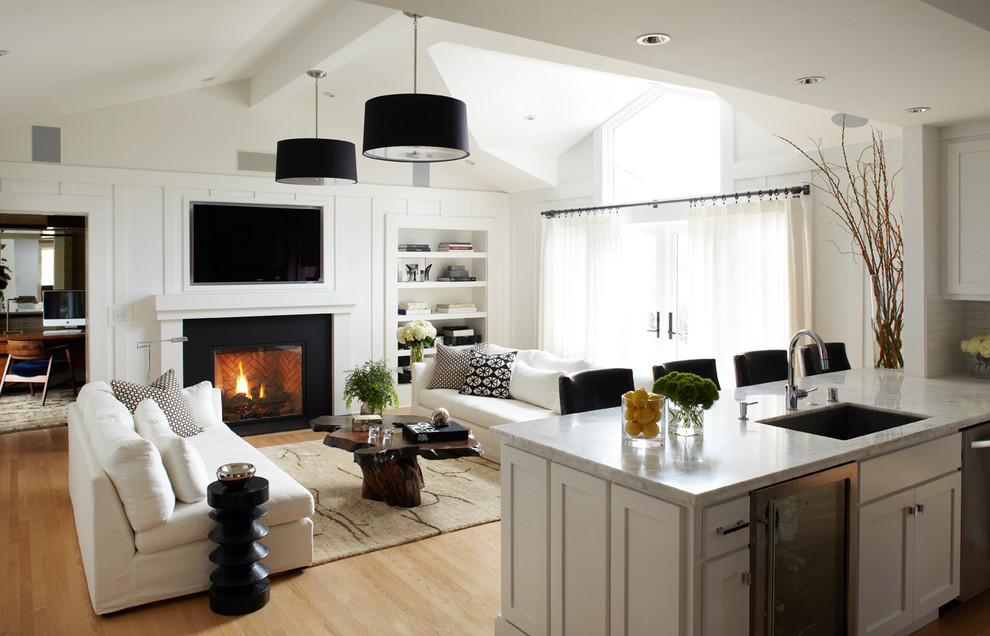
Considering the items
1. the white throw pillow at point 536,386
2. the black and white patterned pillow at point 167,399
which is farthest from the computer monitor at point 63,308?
the white throw pillow at point 536,386

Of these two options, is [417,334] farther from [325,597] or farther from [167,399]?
[325,597]

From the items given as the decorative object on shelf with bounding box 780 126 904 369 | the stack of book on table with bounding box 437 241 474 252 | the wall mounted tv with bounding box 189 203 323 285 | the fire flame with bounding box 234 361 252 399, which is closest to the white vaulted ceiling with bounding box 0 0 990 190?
the decorative object on shelf with bounding box 780 126 904 369

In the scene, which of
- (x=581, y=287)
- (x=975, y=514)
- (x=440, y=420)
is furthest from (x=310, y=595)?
(x=581, y=287)

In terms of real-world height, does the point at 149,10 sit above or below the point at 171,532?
above

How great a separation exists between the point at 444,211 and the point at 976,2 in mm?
6222

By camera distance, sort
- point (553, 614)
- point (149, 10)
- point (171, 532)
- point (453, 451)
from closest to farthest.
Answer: point (553, 614)
point (171, 532)
point (149, 10)
point (453, 451)

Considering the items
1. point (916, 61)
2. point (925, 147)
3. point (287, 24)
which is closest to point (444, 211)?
point (287, 24)

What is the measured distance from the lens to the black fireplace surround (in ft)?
22.1

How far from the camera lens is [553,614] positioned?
259 centimetres

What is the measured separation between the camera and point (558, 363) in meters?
6.07

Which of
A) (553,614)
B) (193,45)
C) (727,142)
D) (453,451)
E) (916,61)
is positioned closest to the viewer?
(553,614)

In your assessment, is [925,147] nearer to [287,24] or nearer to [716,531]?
[716,531]

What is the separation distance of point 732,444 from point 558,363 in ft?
11.4

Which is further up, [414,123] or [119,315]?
[414,123]
